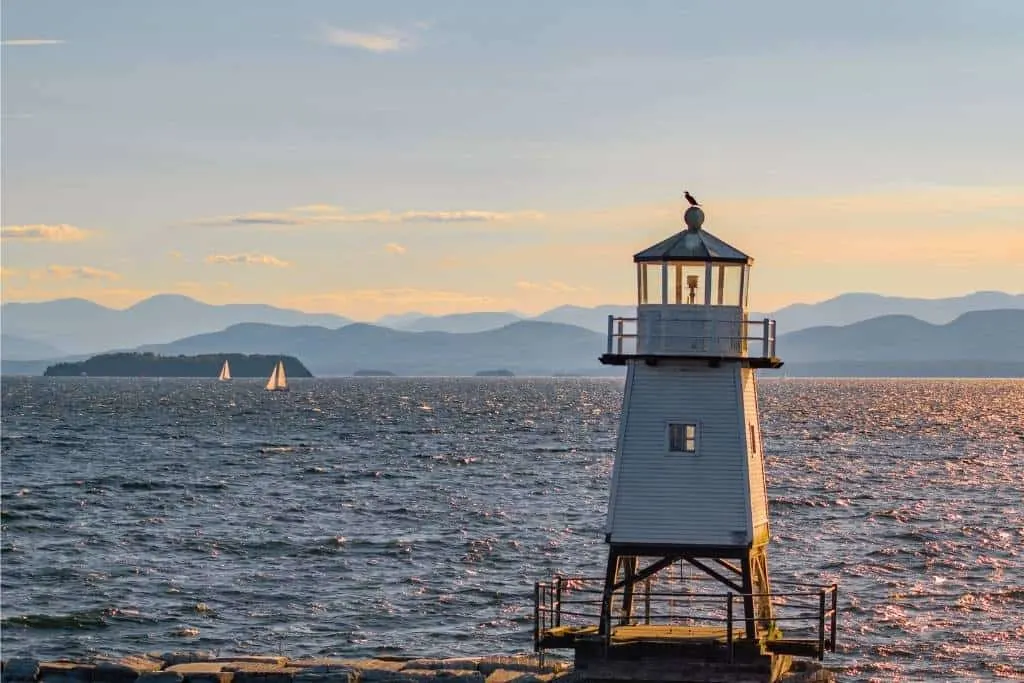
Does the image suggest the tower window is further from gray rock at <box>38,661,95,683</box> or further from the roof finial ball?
gray rock at <box>38,661,95,683</box>

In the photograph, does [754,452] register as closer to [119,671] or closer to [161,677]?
[161,677]

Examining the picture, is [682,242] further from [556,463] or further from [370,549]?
[556,463]

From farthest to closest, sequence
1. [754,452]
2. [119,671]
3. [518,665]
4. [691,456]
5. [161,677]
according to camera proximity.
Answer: [518,665]
[119,671]
[161,677]
[754,452]
[691,456]

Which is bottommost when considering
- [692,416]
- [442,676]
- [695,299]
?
[442,676]

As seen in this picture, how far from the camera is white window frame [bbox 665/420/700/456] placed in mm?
32812

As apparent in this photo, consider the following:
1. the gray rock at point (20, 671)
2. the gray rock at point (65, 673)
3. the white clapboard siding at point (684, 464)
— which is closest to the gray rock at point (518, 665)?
the white clapboard siding at point (684, 464)

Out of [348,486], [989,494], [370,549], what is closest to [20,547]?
[370,549]

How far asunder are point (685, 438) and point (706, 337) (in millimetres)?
2096

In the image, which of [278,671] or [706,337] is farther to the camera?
[278,671]

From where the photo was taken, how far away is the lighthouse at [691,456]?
107 ft

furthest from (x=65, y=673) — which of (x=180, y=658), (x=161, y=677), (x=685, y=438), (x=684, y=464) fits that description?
(x=685, y=438)

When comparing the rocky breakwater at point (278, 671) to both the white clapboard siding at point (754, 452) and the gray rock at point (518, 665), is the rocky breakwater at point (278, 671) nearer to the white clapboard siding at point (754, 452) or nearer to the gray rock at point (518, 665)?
the gray rock at point (518, 665)

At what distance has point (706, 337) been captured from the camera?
109 feet

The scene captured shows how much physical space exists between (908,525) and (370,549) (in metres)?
24.4
